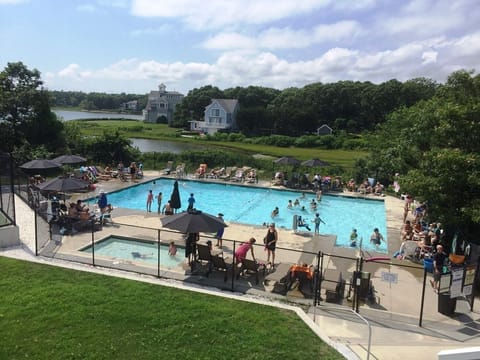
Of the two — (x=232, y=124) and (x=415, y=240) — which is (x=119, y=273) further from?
(x=232, y=124)

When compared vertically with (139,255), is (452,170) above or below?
above

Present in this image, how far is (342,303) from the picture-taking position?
35.1ft

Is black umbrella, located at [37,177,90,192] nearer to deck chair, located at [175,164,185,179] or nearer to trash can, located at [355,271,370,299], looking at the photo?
trash can, located at [355,271,370,299]

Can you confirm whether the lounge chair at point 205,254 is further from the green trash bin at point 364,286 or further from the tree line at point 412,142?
the tree line at point 412,142

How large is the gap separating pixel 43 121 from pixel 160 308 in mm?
25760

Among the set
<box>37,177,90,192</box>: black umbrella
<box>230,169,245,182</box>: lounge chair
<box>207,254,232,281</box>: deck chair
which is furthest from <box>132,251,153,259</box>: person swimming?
<box>230,169,245,182</box>: lounge chair

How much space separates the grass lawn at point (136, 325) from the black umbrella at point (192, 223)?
1.84m

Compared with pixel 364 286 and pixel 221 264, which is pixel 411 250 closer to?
pixel 364 286

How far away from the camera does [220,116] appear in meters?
91.3

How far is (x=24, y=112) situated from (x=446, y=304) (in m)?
30.0

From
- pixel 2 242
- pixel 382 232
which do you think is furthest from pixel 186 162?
pixel 2 242

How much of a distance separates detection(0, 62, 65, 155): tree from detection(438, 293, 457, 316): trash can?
27.6 m

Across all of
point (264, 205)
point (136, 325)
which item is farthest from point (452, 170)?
point (264, 205)

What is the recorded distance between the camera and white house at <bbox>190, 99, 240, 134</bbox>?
298 feet
